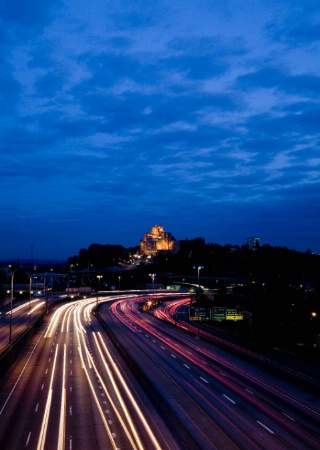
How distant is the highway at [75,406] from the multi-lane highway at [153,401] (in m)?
0.05

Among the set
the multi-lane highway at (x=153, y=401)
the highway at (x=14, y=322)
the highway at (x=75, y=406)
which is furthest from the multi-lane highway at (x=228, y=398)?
the highway at (x=14, y=322)

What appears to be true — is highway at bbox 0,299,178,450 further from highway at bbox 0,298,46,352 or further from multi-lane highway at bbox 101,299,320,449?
highway at bbox 0,298,46,352

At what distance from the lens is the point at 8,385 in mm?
37812

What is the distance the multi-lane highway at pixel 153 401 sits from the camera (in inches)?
947

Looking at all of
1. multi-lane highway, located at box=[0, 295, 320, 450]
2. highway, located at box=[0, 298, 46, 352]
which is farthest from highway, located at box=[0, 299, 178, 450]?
highway, located at box=[0, 298, 46, 352]

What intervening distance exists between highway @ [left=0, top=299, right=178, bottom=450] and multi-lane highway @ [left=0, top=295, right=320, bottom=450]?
5 centimetres

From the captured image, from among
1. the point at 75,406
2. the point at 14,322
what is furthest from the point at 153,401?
the point at 14,322

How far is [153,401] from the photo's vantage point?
31.7 m

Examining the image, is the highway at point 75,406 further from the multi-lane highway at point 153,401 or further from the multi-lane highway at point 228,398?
the multi-lane highway at point 228,398

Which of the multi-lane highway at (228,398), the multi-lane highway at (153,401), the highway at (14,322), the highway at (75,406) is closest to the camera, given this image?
the highway at (75,406)

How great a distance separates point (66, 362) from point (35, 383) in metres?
9.68

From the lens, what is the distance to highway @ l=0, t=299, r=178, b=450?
78.3 ft

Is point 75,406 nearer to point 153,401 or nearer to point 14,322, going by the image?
point 153,401

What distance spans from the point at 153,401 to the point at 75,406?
434 centimetres
